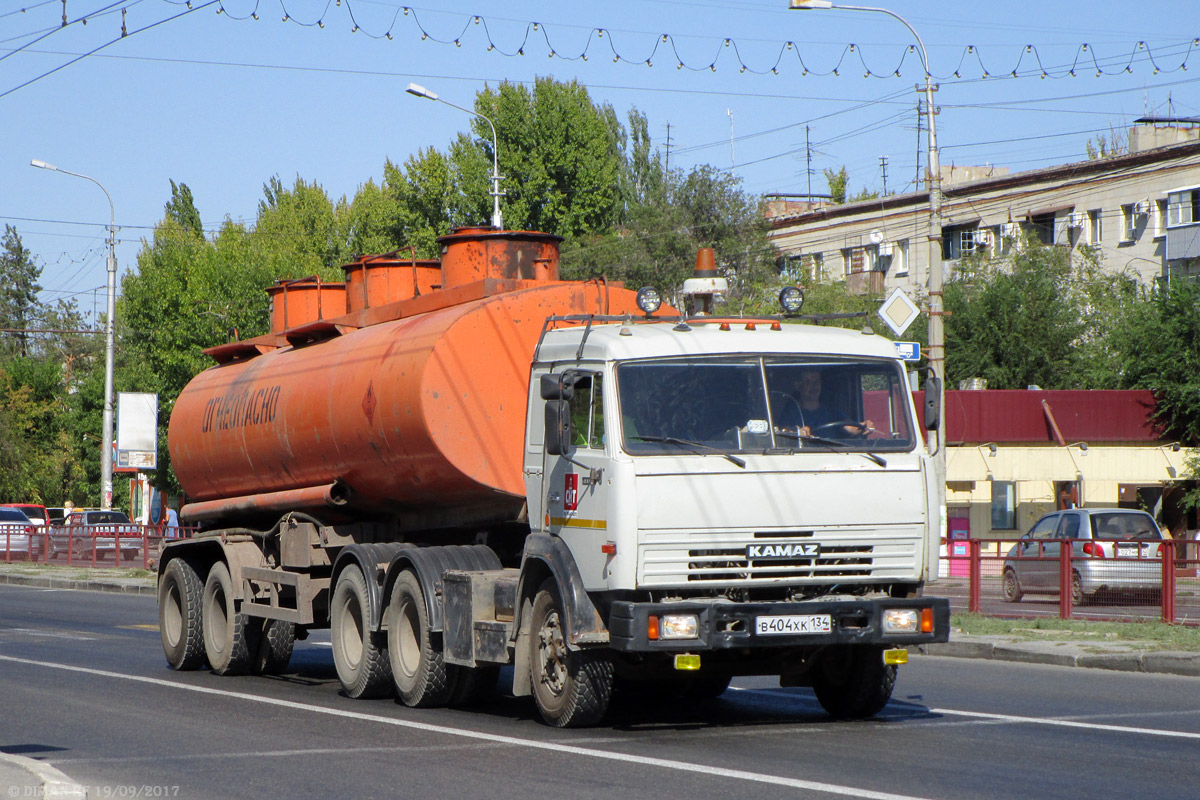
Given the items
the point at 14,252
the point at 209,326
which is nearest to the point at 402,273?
the point at 209,326

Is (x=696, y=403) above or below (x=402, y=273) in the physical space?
below

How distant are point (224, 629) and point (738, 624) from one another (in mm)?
7515

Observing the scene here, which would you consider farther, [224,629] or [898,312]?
[898,312]

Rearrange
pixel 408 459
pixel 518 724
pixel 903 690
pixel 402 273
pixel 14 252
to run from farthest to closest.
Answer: pixel 14 252 → pixel 402 273 → pixel 903 690 → pixel 408 459 → pixel 518 724

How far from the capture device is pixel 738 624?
894 centimetres

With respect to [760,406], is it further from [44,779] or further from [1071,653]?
[1071,653]

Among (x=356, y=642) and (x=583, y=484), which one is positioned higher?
(x=583, y=484)

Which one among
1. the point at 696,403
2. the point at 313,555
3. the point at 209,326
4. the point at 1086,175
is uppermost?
the point at 1086,175

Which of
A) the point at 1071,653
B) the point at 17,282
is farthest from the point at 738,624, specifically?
the point at 17,282

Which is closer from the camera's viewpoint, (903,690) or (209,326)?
(903,690)

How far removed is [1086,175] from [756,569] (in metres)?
51.1

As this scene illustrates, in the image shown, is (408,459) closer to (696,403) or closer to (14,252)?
(696,403)

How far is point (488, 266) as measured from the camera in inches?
496

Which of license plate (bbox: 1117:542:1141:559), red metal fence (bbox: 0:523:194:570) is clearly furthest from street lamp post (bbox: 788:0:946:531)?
red metal fence (bbox: 0:523:194:570)
